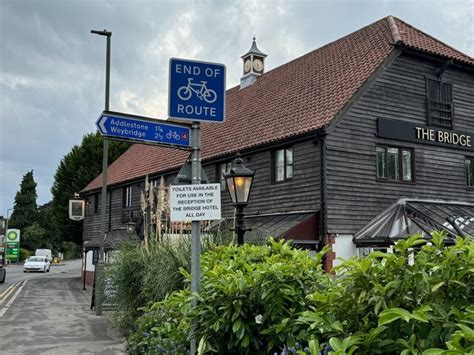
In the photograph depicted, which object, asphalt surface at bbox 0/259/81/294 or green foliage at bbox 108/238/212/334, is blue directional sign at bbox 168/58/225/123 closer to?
green foliage at bbox 108/238/212/334

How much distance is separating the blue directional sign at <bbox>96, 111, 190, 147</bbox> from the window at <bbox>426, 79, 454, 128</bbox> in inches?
598

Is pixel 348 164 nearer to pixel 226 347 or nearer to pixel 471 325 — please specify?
pixel 226 347

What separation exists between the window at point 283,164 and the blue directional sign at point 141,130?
41.1 ft

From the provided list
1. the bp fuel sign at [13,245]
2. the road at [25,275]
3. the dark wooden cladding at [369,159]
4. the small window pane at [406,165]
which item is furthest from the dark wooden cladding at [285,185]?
the bp fuel sign at [13,245]

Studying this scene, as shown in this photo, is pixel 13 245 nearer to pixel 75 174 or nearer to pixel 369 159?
pixel 75 174

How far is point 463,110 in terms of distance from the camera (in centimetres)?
1927

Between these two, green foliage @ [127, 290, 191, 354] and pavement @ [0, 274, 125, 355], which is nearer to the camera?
green foliage @ [127, 290, 191, 354]

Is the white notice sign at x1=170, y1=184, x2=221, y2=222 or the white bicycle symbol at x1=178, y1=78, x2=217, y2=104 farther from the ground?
the white bicycle symbol at x1=178, y1=78, x2=217, y2=104

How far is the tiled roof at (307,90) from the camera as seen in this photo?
57.2 feet

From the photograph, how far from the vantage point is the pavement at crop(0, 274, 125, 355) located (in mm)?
10133

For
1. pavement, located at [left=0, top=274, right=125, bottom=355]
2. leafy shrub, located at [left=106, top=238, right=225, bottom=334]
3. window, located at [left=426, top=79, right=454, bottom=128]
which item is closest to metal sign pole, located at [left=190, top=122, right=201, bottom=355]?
leafy shrub, located at [left=106, top=238, right=225, bottom=334]

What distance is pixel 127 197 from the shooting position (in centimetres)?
2881

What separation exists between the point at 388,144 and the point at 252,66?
11.6 metres

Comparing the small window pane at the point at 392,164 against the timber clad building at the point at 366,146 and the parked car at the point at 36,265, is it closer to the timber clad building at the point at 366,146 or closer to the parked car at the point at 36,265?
the timber clad building at the point at 366,146
